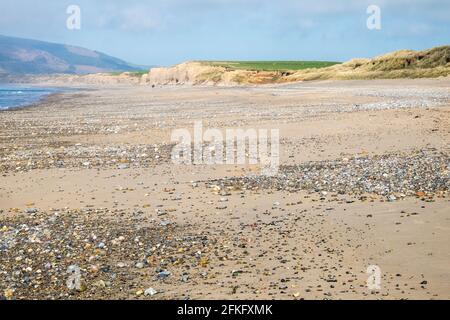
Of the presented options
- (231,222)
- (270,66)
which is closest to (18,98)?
(231,222)

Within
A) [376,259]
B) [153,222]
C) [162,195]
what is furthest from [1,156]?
[376,259]

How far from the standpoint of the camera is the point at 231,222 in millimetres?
9930

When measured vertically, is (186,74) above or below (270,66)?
below

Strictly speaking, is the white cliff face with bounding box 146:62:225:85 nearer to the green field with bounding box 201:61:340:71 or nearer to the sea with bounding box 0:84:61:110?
the green field with bounding box 201:61:340:71

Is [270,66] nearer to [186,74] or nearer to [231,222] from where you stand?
[186,74]

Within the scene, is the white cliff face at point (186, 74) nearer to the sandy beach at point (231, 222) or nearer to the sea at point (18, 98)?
the sea at point (18, 98)

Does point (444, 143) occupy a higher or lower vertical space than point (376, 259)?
higher

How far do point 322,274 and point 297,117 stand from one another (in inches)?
762

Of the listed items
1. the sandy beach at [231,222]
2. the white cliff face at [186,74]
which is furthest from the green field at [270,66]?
the sandy beach at [231,222]

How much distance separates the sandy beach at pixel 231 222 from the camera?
23.1 feet

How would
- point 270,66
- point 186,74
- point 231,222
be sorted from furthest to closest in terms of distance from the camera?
point 186,74, point 270,66, point 231,222

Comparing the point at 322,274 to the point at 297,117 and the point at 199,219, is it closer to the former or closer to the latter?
the point at 199,219

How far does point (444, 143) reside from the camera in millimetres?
16922

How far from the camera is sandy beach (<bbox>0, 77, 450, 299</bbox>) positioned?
7.05 m
